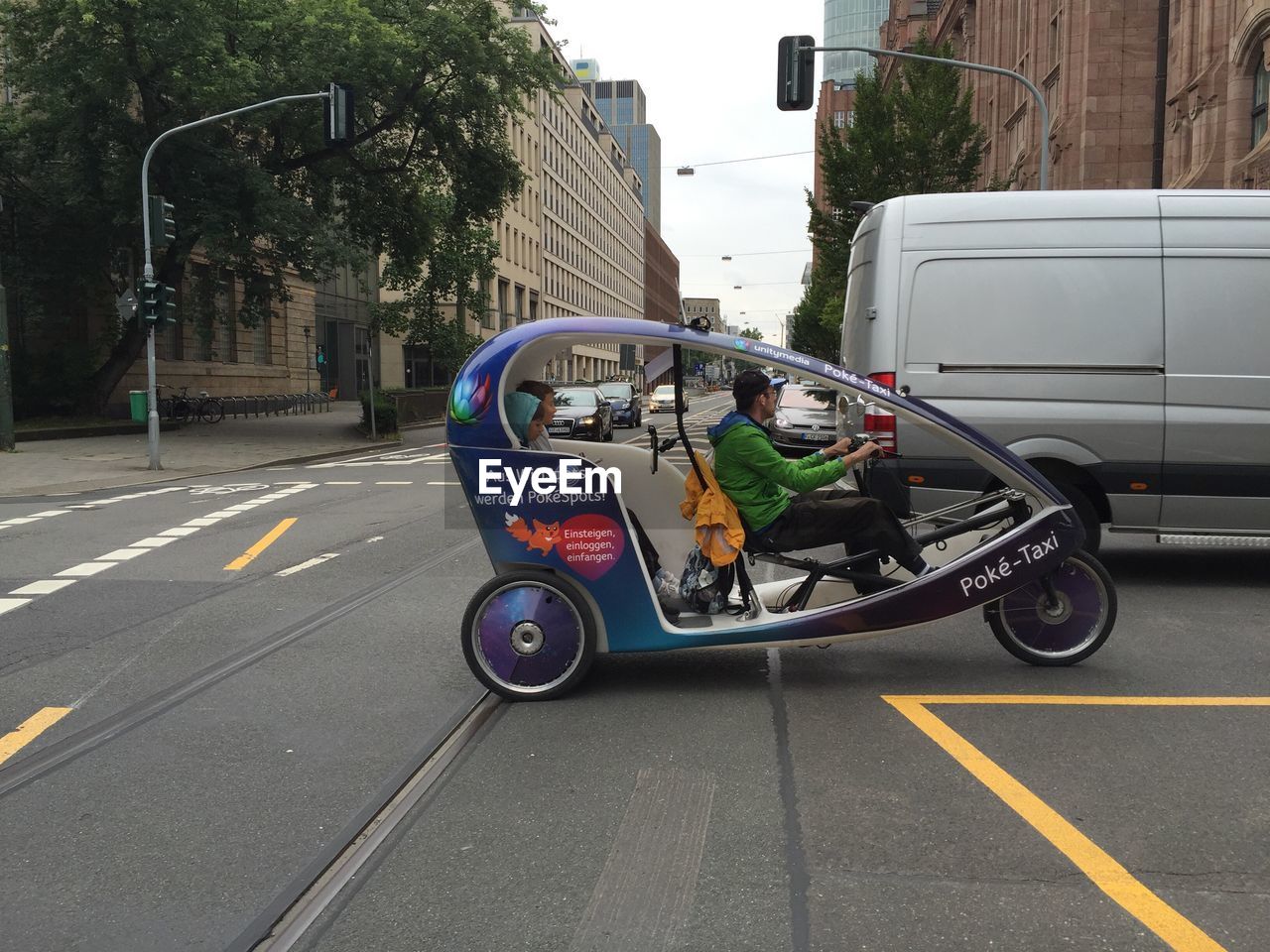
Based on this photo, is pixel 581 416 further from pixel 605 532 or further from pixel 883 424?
pixel 605 532

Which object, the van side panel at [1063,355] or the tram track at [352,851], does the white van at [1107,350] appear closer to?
Answer: the van side panel at [1063,355]

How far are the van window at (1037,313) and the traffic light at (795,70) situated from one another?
9639 millimetres

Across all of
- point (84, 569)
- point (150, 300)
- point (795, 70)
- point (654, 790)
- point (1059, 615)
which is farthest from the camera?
point (150, 300)

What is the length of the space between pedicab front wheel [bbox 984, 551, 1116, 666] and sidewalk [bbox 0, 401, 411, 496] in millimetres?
14589

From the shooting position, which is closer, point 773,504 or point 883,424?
point 773,504

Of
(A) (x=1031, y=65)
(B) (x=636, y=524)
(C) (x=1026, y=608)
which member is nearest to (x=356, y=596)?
(B) (x=636, y=524)

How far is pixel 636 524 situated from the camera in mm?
5621

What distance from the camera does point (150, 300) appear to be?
66.1ft

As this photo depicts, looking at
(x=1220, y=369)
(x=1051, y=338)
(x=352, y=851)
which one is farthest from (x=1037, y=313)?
(x=352, y=851)

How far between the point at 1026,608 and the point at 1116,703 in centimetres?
75

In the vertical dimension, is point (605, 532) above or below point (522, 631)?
above

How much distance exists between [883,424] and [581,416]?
58.2 ft

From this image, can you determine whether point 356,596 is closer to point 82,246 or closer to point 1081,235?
point 1081,235

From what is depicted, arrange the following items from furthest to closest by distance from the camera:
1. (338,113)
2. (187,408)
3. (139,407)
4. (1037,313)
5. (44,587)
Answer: (187,408), (139,407), (338,113), (44,587), (1037,313)
